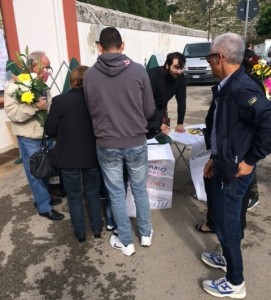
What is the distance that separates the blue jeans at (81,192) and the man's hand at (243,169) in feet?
4.33

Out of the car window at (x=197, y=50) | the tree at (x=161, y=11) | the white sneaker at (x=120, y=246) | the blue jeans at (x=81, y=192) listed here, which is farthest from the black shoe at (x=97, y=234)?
the tree at (x=161, y=11)

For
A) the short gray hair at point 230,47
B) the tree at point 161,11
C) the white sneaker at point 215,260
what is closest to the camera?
the short gray hair at point 230,47

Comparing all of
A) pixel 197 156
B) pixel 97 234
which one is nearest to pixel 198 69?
pixel 197 156

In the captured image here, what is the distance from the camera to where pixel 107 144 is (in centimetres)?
253

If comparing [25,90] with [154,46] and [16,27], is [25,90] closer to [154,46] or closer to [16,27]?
[16,27]

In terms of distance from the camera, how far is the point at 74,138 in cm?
274

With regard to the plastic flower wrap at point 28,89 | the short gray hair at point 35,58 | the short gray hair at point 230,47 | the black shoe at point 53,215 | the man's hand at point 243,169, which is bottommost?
the black shoe at point 53,215

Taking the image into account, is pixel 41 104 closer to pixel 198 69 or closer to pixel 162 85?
pixel 162 85

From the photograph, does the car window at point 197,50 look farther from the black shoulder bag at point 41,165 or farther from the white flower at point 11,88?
the black shoulder bag at point 41,165

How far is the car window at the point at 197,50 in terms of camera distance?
14.4m

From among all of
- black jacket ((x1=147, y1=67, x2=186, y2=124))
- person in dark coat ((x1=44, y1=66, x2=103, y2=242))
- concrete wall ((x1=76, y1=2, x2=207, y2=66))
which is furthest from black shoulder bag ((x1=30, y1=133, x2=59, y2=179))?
concrete wall ((x1=76, y1=2, x2=207, y2=66))

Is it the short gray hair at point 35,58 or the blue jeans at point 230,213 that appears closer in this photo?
the blue jeans at point 230,213

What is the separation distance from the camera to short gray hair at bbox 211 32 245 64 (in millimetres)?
1924

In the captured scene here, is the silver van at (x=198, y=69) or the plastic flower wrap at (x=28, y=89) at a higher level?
the plastic flower wrap at (x=28, y=89)
